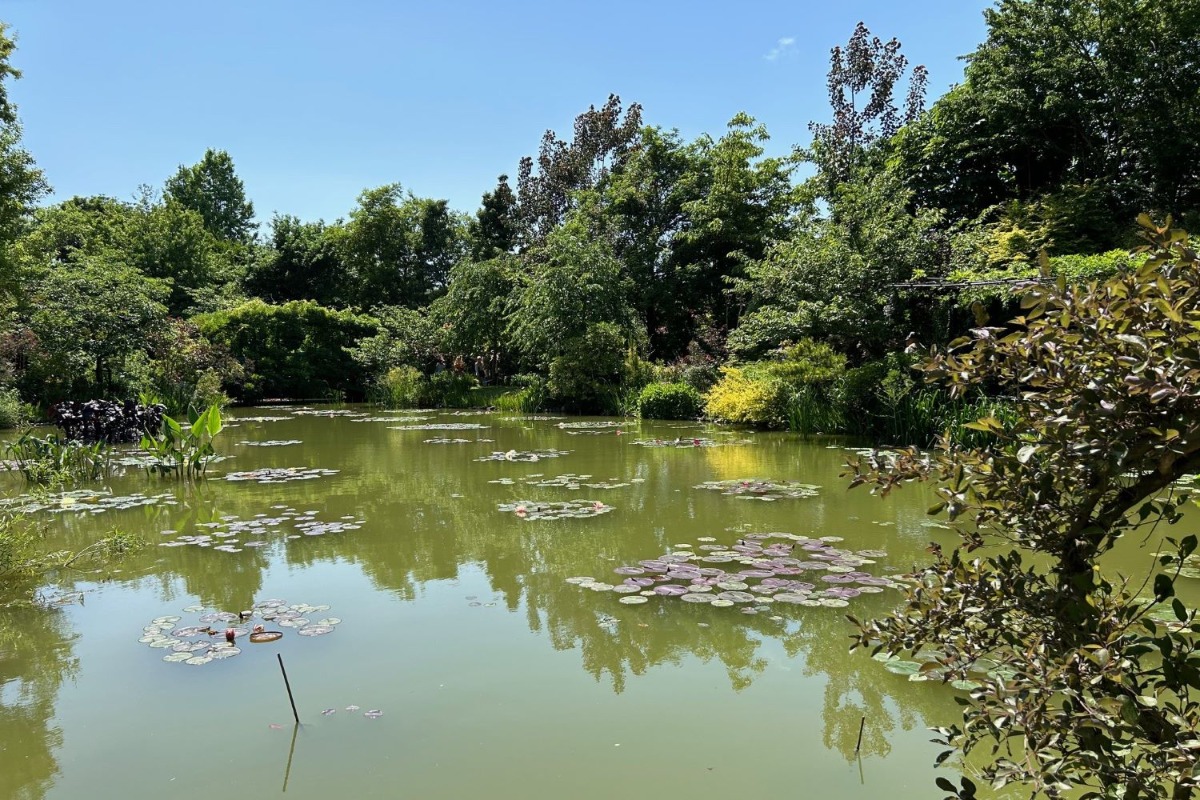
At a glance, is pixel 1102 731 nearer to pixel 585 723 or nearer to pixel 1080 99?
pixel 585 723

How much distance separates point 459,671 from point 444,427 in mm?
11220

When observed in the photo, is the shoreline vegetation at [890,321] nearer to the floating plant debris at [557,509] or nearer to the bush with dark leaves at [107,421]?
the bush with dark leaves at [107,421]

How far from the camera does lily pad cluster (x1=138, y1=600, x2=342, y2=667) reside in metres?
3.12

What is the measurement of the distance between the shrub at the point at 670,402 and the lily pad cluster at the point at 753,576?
376 inches

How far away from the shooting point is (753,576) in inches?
159

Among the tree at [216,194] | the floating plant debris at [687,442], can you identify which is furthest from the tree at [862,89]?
the tree at [216,194]

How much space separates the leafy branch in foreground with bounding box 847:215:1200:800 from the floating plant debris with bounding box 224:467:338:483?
287 inches

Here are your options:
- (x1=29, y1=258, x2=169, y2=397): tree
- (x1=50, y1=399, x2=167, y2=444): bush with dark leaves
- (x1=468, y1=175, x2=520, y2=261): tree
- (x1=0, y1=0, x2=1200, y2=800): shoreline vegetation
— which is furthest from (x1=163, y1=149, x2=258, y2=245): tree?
(x1=50, y1=399, x2=167, y2=444): bush with dark leaves

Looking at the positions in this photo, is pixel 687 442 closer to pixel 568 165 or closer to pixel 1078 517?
pixel 1078 517

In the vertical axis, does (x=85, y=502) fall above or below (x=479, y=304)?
below

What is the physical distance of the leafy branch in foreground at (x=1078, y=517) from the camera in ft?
3.71

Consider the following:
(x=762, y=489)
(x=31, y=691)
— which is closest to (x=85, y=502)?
(x=31, y=691)

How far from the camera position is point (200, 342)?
17.0 metres

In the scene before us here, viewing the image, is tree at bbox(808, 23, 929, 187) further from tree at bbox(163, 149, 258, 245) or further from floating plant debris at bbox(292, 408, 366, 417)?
tree at bbox(163, 149, 258, 245)
